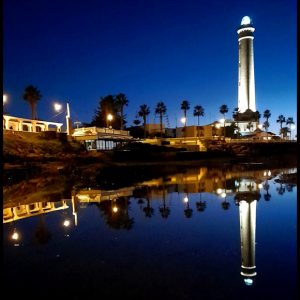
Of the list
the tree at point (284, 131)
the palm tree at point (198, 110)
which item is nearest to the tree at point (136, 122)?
the palm tree at point (198, 110)

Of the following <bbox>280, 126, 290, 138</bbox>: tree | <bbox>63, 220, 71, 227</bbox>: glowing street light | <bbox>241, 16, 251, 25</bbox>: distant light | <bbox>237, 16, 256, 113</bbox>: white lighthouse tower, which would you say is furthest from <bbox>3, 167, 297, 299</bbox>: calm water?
<bbox>280, 126, 290, 138</bbox>: tree

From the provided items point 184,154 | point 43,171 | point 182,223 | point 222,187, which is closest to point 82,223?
point 182,223

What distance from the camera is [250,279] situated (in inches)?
305

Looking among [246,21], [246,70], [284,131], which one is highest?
[246,21]

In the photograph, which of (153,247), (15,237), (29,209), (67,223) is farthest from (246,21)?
(15,237)

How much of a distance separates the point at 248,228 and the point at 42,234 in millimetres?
8486

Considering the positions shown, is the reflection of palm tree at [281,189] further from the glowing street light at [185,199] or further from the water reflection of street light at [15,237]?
the water reflection of street light at [15,237]

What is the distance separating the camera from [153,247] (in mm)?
10531

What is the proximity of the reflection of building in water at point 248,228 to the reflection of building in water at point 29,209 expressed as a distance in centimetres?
1020

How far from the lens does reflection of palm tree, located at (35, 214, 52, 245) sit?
11.7m

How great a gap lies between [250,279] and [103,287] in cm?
372

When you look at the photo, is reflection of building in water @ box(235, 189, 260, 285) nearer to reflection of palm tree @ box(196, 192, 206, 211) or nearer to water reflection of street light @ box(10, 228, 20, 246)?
reflection of palm tree @ box(196, 192, 206, 211)

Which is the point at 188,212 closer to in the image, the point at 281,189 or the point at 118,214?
the point at 118,214

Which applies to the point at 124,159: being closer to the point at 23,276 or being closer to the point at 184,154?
the point at 184,154
